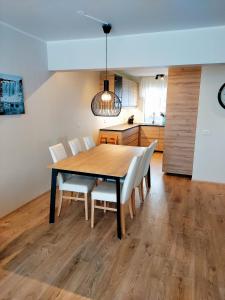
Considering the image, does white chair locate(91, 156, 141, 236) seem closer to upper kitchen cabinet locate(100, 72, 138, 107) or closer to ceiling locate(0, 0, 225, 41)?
ceiling locate(0, 0, 225, 41)

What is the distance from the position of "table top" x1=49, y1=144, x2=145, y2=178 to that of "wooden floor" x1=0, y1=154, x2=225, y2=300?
29.7 inches

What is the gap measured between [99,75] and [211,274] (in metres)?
4.76

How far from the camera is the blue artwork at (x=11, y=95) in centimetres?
280

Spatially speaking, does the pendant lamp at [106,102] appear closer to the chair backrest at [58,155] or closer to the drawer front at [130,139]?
the chair backrest at [58,155]

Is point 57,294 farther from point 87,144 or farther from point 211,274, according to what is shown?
point 87,144

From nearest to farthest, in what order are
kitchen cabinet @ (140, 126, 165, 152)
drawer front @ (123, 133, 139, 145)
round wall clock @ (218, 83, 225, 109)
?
round wall clock @ (218, 83, 225, 109) < drawer front @ (123, 133, 139, 145) < kitchen cabinet @ (140, 126, 165, 152)

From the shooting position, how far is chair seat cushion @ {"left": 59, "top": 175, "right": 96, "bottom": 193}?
294cm

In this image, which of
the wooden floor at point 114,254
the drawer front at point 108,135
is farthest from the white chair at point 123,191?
the drawer front at point 108,135

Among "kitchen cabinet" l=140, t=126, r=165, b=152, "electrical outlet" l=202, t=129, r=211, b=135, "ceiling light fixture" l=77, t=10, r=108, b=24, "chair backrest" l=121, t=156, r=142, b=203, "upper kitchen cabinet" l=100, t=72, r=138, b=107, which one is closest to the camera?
"ceiling light fixture" l=77, t=10, r=108, b=24

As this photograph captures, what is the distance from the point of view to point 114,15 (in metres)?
2.36

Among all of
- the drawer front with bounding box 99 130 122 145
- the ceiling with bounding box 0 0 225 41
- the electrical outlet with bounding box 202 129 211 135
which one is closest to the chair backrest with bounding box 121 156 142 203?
the ceiling with bounding box 0 0 225 41

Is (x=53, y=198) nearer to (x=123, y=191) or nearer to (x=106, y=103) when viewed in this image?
(x=123, y=191)

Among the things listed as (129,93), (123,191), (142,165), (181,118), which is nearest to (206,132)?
(181,118)

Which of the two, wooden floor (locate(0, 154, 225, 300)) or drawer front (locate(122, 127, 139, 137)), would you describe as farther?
drawer front (locate(122, 127, 139, 137))
